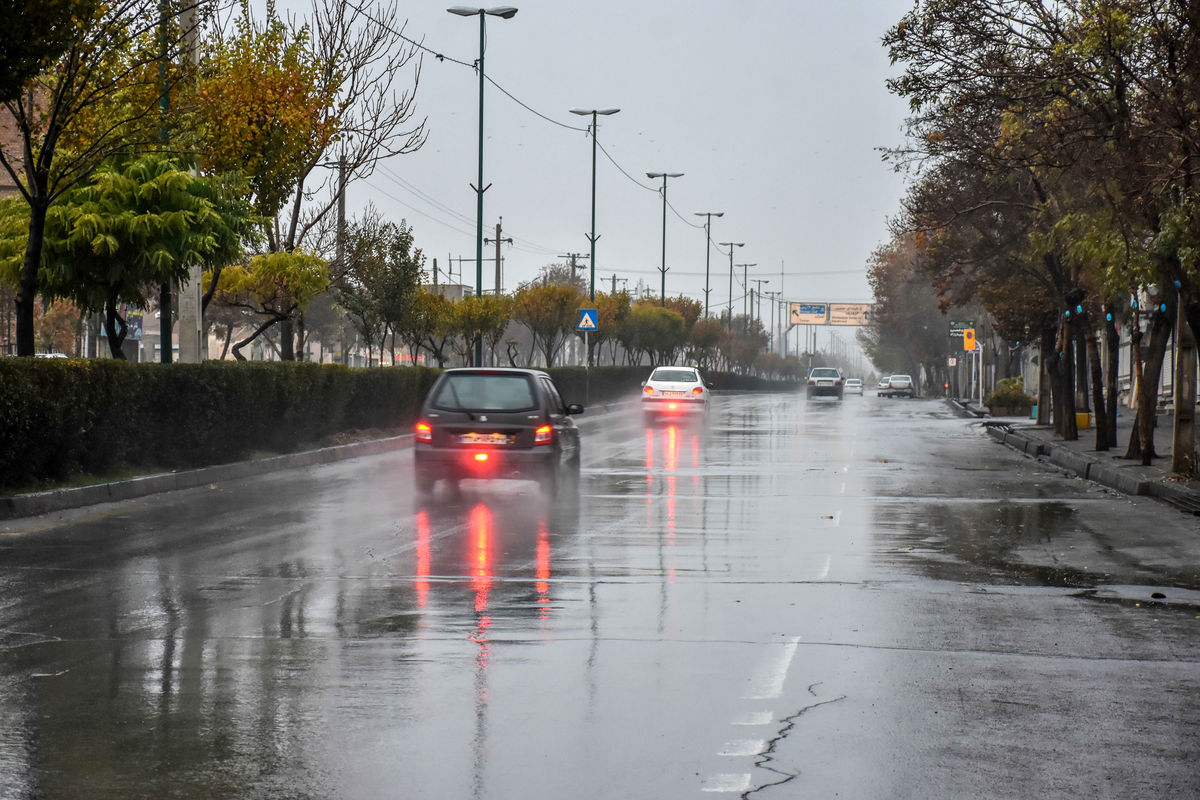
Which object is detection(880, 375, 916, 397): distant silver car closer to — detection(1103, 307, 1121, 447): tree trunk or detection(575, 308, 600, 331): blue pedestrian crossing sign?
detection(575, 308, 600, 331): blue pedestrian crossing sign

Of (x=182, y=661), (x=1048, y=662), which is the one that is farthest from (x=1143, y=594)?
(x=182, y=661)

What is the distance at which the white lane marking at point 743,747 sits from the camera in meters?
6.04

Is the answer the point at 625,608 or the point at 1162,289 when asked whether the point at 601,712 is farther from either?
the point at 1162,289

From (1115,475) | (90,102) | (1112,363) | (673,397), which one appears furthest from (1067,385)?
(90,102)

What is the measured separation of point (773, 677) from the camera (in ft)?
24.9

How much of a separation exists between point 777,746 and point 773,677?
1430 mm

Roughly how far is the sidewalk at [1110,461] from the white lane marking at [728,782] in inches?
524

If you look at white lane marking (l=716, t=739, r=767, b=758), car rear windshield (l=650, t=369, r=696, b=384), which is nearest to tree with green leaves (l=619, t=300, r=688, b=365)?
car rear windshield (l=650, t=369, r=696, b=384)

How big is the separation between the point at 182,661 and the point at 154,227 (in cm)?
1461

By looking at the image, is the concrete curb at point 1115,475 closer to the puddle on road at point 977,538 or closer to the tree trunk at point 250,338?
the puddle on road at point 977,538

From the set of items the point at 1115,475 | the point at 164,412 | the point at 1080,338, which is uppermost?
the point at 1080,338

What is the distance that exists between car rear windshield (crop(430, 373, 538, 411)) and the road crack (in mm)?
11574

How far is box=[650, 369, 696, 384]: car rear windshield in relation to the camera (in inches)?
1837

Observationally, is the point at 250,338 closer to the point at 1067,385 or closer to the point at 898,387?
the point at 1067,385
